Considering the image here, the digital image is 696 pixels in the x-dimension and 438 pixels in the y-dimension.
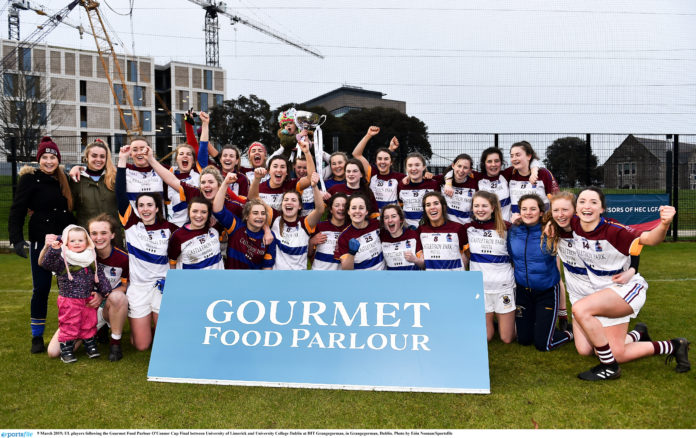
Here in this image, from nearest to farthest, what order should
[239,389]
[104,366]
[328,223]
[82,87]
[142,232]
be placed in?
[239,389] < [104,366] < [142,232] < [328,223] < [82,87]

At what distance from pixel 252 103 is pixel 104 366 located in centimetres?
Answer: 2533

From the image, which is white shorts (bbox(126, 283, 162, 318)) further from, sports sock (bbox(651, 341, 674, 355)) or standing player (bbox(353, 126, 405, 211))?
sports sock (bbox(651, 341, 674, 355))

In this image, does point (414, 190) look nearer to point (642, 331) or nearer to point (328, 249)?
point (328, 249)

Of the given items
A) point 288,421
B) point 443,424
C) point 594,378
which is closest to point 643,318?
point 594,378

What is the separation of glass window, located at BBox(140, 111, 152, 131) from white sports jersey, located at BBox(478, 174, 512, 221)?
177 feet

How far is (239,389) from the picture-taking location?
10.4 feet

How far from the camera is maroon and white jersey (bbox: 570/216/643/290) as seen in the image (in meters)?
3.53

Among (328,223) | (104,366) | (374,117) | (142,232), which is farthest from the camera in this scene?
(374,117)

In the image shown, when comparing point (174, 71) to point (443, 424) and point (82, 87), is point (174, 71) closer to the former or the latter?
point (82, 87)

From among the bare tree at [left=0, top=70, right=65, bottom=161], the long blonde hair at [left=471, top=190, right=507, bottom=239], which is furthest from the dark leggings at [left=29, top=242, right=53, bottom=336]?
the bare tree at [left=0, top=70, right=65, bottom=161]

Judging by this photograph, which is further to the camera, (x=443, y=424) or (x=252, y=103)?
(x=252, y=103)

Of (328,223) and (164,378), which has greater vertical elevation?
(328,223)

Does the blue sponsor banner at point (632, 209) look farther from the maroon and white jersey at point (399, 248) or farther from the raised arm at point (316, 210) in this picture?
the raised arm at point (316, 210)

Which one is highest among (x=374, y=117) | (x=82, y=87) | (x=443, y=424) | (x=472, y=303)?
(x=82, y=87)
